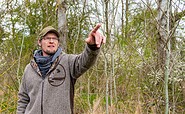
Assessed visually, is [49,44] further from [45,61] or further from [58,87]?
[58,87]

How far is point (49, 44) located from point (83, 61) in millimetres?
452

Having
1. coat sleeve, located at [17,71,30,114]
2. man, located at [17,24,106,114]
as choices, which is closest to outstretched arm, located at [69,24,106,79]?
man, located at [17,24,106,114]

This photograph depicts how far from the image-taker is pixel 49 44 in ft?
9.51

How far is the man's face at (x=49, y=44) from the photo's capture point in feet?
9.45

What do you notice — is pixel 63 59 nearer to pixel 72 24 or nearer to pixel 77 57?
pixel 77 57

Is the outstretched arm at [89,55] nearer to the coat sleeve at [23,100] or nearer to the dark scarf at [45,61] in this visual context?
the dark scarf at [45,61]

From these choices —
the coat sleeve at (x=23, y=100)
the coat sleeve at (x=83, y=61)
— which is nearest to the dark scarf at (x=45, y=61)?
the coat sleeve at (x=83, y=61)

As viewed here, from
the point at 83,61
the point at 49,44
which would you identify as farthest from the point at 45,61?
the point at 83,61

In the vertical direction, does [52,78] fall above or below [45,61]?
below

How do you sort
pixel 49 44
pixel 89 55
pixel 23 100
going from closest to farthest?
pixel 89 55, pixel 49 44, pixel 23 100

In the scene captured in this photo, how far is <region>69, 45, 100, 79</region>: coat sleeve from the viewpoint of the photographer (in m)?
2.50

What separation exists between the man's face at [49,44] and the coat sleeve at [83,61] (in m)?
0.17

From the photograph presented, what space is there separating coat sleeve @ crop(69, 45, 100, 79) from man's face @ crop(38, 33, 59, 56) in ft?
0.56

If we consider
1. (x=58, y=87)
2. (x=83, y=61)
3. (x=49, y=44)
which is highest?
(x=49, y=44)
